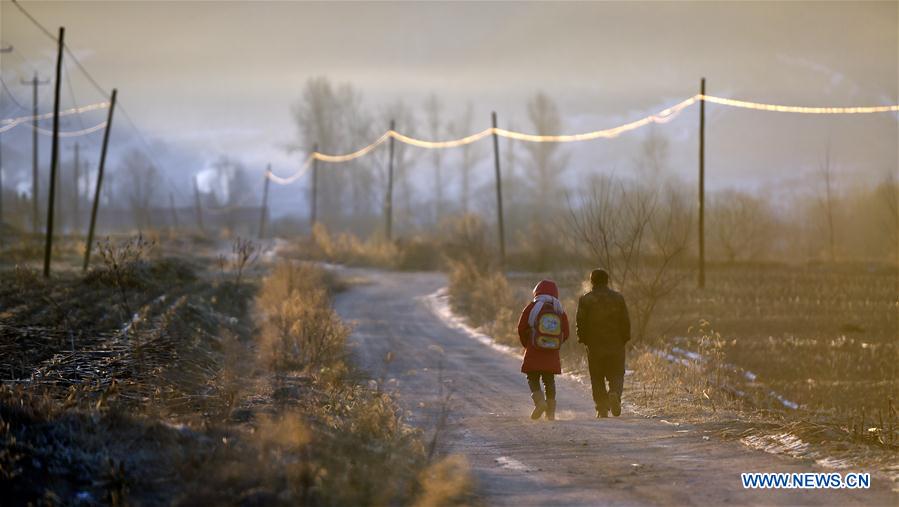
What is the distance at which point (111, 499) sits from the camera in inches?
292

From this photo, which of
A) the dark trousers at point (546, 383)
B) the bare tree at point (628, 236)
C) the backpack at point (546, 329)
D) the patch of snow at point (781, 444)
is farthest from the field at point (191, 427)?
the bare tree at point (628, 236)

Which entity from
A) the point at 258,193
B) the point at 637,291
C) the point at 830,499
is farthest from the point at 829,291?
the point at 258,193

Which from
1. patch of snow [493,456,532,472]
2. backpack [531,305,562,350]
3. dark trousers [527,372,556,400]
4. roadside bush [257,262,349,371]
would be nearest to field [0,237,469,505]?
roadside bush [257,262,349,371]

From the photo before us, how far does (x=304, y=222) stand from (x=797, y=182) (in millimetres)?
59750

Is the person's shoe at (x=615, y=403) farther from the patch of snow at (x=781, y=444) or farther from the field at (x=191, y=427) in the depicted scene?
the patch of snow at (x=781, y=444)

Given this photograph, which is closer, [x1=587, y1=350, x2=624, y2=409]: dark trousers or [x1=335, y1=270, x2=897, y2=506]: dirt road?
[x1=335, y1=270, x2=897, y2=506]: dirt road

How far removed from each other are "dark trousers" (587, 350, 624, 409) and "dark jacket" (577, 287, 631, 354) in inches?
2.2

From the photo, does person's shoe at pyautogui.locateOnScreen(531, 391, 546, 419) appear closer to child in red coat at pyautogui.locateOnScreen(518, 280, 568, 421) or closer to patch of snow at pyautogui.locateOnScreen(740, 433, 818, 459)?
child in red coat at pyautogui.locateOnScreen(518, 280, 568, 421)

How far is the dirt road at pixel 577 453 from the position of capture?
8.48m

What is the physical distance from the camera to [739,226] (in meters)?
57.1

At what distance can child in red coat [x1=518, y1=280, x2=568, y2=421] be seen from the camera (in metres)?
13.4

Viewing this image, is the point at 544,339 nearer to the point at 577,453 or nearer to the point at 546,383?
the point at 546,383

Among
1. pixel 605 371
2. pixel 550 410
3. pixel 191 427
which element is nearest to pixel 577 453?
pixel 550 410

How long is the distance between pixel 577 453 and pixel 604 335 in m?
3.30
